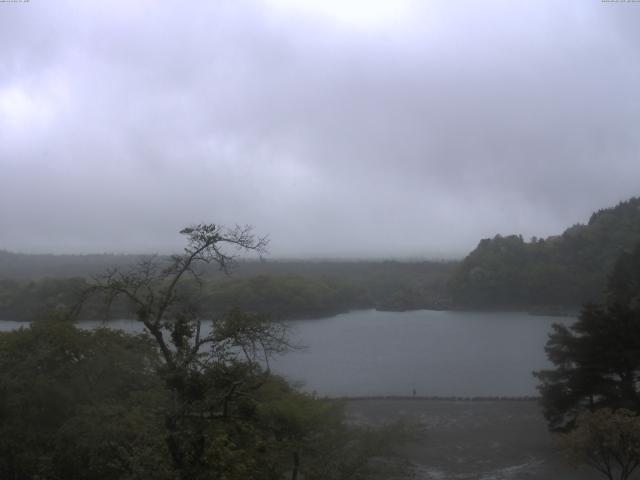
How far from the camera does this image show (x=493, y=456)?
31.8 ft

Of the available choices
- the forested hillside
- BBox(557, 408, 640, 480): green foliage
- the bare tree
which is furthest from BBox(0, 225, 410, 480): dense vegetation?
the forested hillside

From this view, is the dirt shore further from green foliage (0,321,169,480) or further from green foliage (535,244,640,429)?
green foliage (0,321,169,480)

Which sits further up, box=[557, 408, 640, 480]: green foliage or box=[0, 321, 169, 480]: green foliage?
box=[0, 321, 169, 480]: green foliage

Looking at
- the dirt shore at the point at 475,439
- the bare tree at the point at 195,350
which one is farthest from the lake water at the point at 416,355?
the bare tree at the point at 195,350

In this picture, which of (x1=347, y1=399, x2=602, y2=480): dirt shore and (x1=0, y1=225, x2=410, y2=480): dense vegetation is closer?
(x1=0, y1=225, x2=410, y2=480): dense vegetation

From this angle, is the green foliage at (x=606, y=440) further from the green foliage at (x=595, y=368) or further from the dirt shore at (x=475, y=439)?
the green foliage at (x=595, y=368)

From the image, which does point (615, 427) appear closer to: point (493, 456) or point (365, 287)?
point (493, 456)

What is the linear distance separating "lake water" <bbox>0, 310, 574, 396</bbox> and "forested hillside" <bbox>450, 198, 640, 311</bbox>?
3533 millimetres

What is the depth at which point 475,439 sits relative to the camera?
35.0 feet

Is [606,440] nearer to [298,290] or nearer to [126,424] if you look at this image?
[126,424]

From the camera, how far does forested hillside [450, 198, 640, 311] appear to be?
3162 cm

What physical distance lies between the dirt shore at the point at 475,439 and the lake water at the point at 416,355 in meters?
1.66

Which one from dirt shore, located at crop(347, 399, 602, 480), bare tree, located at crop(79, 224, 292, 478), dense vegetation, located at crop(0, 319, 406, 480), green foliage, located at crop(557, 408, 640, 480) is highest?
bare tree, located at crop(79, 224, 292, 478)

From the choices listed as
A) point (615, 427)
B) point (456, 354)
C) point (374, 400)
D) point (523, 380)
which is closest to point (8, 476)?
point (615, 427)
